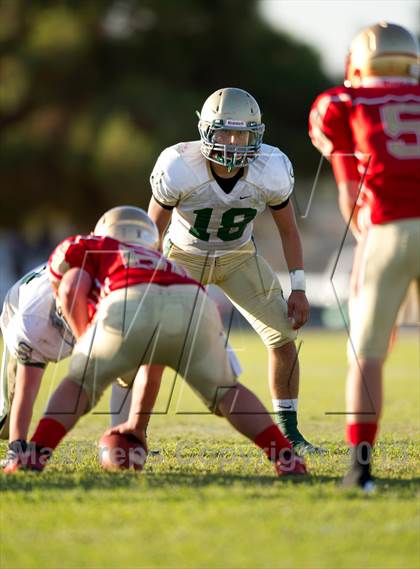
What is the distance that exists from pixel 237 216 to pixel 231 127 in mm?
475

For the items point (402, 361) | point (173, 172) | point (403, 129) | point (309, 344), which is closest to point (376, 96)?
point (403, 129)

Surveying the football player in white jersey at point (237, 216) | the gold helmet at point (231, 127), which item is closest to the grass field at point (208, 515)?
the football player in white jersey at point (237, 216)

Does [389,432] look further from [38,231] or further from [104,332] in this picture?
[38,231]

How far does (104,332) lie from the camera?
164 inches

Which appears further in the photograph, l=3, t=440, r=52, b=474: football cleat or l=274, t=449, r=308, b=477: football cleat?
l=274, t=449, r=308, b=477: football cleat

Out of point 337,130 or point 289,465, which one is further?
point 289,465

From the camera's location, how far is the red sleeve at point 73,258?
435 cm

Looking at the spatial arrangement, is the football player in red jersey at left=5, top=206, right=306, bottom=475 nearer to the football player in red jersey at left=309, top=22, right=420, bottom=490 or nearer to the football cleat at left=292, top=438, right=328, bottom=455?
the football player in red jersey at left=309, top=22, right=420, bottom=490

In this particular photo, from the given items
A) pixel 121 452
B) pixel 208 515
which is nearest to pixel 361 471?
pixel 208 515

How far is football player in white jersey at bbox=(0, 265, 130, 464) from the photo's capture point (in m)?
4.60

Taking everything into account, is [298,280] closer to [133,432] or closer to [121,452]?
[133,432]

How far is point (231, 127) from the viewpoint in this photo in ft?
16.8

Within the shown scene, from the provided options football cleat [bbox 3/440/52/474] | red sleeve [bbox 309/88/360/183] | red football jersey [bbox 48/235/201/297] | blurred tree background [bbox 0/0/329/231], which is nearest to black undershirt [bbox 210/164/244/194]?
red football jersey [bbox 48/235/201/297]

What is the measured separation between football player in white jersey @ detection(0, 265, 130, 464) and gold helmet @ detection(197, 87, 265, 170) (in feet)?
→ 3.11
